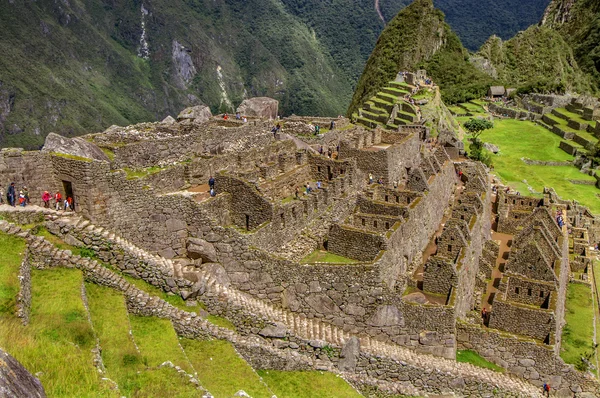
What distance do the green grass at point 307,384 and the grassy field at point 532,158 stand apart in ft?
93.8

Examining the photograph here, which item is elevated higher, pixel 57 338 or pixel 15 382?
pixel 15 382

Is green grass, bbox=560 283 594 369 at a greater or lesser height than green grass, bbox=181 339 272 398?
lesser

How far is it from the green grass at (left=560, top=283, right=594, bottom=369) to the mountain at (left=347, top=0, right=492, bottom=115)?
69327 millimetres

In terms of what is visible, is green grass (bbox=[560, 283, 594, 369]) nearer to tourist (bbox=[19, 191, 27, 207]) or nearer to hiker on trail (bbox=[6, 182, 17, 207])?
Result: tourist (bbox=[19, 191, 27, 207])

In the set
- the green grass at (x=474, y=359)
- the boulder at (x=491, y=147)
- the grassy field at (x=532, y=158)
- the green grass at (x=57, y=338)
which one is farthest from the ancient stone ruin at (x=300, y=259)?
the boulder at (x=491, y=147)

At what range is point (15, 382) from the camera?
7.42 metres

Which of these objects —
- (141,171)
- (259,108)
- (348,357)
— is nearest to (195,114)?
(259,108)

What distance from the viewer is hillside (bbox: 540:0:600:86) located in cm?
15862

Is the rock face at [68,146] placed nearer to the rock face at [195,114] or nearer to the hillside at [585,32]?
the rock face at [195,114]

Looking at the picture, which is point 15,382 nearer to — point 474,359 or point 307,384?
point 307,384

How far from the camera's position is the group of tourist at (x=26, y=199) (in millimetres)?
15250

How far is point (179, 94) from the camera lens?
164 meters

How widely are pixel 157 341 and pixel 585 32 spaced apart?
193946 mm

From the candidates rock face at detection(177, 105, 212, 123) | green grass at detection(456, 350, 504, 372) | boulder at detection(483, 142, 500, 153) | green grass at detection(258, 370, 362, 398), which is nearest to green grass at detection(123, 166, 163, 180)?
green grass at detection(258, 370, 362, 398)
